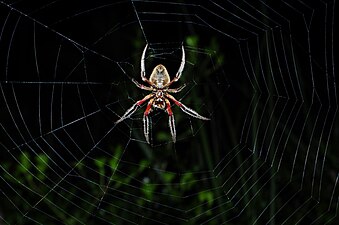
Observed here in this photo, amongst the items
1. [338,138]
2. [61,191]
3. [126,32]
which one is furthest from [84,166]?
[338,138]

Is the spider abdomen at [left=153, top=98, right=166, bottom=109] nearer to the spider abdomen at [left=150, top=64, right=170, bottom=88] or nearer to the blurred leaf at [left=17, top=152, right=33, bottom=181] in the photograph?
the spider abdomen at [left=150, top=64, right=170, bottom=88]

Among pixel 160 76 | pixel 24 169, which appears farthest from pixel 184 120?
pixel 24 169

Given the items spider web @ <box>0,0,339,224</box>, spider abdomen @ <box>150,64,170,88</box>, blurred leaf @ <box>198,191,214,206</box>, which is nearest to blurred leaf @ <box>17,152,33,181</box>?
spider web @ <box>0,0,339,224</box>

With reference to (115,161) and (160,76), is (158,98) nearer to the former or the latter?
(160,76)

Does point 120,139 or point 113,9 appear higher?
point 113,9

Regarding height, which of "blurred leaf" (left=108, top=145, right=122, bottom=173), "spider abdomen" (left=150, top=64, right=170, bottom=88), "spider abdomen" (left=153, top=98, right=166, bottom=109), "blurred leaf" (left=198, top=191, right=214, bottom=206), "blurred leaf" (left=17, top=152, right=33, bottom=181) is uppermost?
"spider abdomen" (left=150, top=64, right=170, bottom=88)

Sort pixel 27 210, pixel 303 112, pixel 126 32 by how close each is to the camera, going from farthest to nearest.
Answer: pixel 126 32 → pixel 303 112 → pixel 27 210

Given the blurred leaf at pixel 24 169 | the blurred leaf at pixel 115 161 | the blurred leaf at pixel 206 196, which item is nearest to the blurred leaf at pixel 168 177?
the blurred leaf at pixel 206 196

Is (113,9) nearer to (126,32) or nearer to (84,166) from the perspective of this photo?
(126,32)
